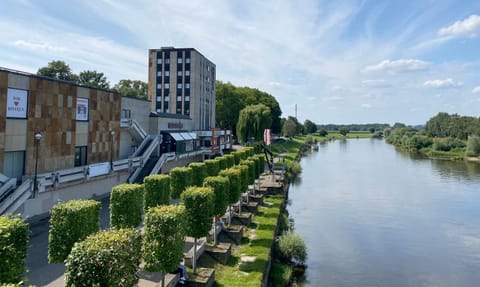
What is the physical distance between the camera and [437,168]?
65.8m

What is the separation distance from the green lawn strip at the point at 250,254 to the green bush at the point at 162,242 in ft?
12.0

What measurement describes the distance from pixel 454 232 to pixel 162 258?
2627cm

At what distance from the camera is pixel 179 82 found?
207 ft

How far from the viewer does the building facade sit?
20125mm

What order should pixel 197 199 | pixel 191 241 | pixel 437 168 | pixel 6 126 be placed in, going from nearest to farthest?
pixel 197 199
pixel 191 241
pixel 6 126
pixel 437 168

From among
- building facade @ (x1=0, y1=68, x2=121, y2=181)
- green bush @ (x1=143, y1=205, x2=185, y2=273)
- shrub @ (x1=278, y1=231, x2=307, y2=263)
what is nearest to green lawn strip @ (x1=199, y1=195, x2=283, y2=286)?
shrub @ (x1=278, y1=231, x2=307, y2=263)

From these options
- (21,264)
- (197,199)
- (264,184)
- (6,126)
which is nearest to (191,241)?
(197,199)

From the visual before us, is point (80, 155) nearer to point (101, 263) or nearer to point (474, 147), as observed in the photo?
point (101, 263)

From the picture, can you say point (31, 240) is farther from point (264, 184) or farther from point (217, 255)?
point (264, 184)

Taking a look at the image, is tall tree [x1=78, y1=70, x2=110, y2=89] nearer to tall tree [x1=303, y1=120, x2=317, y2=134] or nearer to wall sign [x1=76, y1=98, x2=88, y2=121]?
wall sign [x1=76, y1=98, x2=88, y2=121]

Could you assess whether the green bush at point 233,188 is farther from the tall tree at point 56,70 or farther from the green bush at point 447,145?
the green bush at point 447,145

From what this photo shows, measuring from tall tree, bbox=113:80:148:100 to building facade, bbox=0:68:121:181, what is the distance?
156ft

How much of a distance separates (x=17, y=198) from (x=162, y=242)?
1204 centimetres

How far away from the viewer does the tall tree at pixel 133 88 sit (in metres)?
75.4
